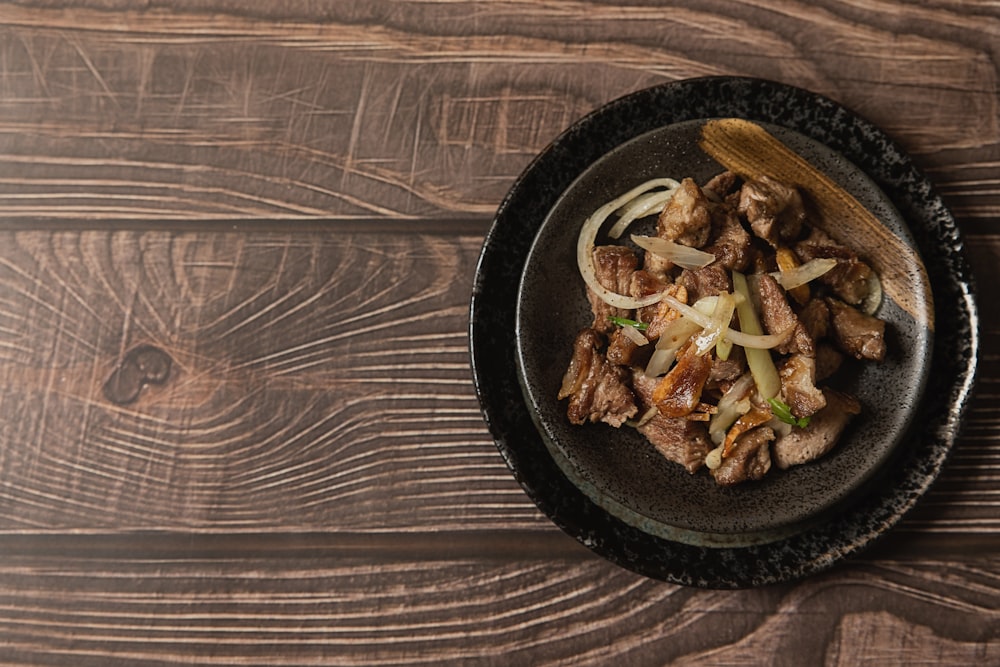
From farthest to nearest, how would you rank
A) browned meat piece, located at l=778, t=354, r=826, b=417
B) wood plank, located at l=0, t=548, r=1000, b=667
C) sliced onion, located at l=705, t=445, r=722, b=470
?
1. wood plank, located at l=0, t=548, r=1000, b=667
2. sliced onion, located at l=705, t=445, r=722, b=470
3. browned meat piece, located at l=778, t=354, r=826, b=417

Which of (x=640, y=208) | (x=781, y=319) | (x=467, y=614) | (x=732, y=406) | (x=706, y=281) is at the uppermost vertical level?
(x=640, y=208)

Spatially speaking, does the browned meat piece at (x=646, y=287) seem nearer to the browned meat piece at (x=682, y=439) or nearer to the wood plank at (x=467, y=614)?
the browned meat piece at (x=682, y=439)

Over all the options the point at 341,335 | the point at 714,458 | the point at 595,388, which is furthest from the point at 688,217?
the point at 341,335

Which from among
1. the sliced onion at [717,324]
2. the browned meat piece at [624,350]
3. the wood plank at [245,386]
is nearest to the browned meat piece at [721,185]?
the sliced onion at [717,324]

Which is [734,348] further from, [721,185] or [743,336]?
[721,185]

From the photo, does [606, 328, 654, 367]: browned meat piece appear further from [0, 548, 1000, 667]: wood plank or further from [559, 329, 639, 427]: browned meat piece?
[0, 548, 1000, 667]: wood plank

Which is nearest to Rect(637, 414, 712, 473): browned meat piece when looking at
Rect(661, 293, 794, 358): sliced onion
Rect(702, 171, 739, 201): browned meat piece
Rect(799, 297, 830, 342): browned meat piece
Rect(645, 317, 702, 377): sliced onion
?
Rect(645, 317, 702, 377): sliced onion
